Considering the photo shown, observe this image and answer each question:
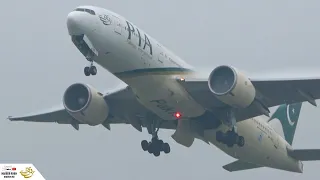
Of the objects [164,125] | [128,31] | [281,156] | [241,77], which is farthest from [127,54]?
[281,156]

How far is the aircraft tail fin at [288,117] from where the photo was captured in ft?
203

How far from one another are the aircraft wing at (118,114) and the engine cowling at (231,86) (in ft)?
15.8

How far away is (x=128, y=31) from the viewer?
48.8m

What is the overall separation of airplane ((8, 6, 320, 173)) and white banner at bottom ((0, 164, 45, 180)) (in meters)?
8.22

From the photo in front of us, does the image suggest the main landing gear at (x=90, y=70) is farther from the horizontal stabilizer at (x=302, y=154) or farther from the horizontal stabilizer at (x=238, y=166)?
the horizontal stabilizer at (x=302, y=154)

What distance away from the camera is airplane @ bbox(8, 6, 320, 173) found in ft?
159

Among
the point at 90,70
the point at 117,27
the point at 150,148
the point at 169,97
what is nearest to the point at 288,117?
the point at 150,148

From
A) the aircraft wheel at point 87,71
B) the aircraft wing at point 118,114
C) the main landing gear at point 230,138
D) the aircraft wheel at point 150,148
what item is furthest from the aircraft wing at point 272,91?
the aircraft wheel at point 87,71

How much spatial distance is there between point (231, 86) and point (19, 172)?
13564 mm

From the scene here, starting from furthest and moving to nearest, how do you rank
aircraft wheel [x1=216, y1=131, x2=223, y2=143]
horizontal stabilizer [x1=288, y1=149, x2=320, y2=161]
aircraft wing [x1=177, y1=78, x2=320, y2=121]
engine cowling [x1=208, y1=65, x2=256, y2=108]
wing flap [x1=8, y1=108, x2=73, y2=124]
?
horizontal stabilizer [x1=288, y1=149, x2=320, y2=161] < wing flap [x1=8, y1=108, x2=73, y2=124] < aircraft wheel [x1=216, y1=131, x2=223, y2=143] < aircraft wing [x1=177, y1=78, x2=320, y2=121] < engine cowling [x1=208, y1=65, x2=256, y2=108]

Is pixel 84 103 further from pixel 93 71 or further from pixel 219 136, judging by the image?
pixel 219 136

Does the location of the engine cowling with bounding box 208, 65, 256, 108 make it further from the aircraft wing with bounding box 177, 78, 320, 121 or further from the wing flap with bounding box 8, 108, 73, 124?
the wing flap with bounding box 8, 108, 73, 124

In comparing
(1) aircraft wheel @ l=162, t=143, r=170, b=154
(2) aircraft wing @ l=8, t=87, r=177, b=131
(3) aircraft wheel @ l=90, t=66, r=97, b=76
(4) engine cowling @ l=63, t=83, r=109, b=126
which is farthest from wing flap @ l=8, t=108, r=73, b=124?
(3) aircraft wheel @ l=90, t=66, r=97, b=76

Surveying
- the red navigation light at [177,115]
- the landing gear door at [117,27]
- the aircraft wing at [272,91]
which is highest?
the landing gear door at [117,27]
